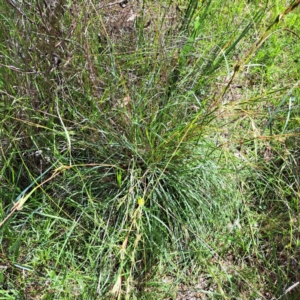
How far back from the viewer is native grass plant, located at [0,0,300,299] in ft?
5.15

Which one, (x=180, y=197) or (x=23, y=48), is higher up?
(x=23, y=48)

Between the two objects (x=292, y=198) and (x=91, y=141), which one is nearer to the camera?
(x=91, y=141)

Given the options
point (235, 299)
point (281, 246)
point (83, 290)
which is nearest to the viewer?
point (83, 290)

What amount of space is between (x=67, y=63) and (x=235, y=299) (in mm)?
1256

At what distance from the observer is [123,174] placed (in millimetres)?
1736

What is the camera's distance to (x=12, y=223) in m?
1.67

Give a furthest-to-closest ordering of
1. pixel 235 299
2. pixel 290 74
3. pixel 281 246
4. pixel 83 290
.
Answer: pixel 290 74
pixel 281 246
pixel 235 299
pixel 83 290

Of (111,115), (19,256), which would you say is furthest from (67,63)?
(19,256)

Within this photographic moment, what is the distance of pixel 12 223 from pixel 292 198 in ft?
4.37

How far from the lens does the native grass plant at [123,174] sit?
5.15 feet

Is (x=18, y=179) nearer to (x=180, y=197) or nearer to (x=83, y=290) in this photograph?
(x=83, y=290)

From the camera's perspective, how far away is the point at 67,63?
5.16 feet

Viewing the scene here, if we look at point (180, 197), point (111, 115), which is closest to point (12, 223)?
point (111, 115)

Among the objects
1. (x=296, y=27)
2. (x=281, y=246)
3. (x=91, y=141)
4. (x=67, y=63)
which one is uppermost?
(x=296, y=27)
